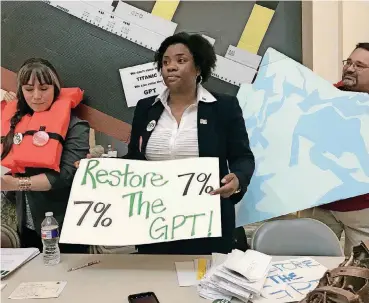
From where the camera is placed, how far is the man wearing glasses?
194 cm

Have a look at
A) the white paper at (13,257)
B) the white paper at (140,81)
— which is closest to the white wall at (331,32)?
the white paper at (140,81)

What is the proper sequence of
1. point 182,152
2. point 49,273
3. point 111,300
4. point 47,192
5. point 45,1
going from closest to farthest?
point 111,300 < point 49,273 < point 182,152 < point 47,192 < point 45,1

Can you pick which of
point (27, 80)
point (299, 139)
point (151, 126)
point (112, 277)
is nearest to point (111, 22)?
point (27, 80)

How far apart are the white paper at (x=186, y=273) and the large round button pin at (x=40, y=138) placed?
890 millimetres

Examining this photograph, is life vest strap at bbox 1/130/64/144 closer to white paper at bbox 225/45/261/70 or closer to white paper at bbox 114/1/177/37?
white paper at bbox 114/1/177/37

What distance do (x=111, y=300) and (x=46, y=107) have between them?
1106mm

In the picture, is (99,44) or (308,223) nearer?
(308,223)

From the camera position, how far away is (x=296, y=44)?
7.43 ft

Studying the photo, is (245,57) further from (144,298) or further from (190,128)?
(144,298)

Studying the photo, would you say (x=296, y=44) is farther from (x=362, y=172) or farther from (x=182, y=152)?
(x=182, y=152)

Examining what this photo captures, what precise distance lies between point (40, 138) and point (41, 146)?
1.8 inches

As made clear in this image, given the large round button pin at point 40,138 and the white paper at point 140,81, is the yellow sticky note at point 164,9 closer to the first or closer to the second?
the white paper at point 140,81

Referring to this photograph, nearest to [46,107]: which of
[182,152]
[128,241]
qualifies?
[182,152]

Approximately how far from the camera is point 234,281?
118cm
